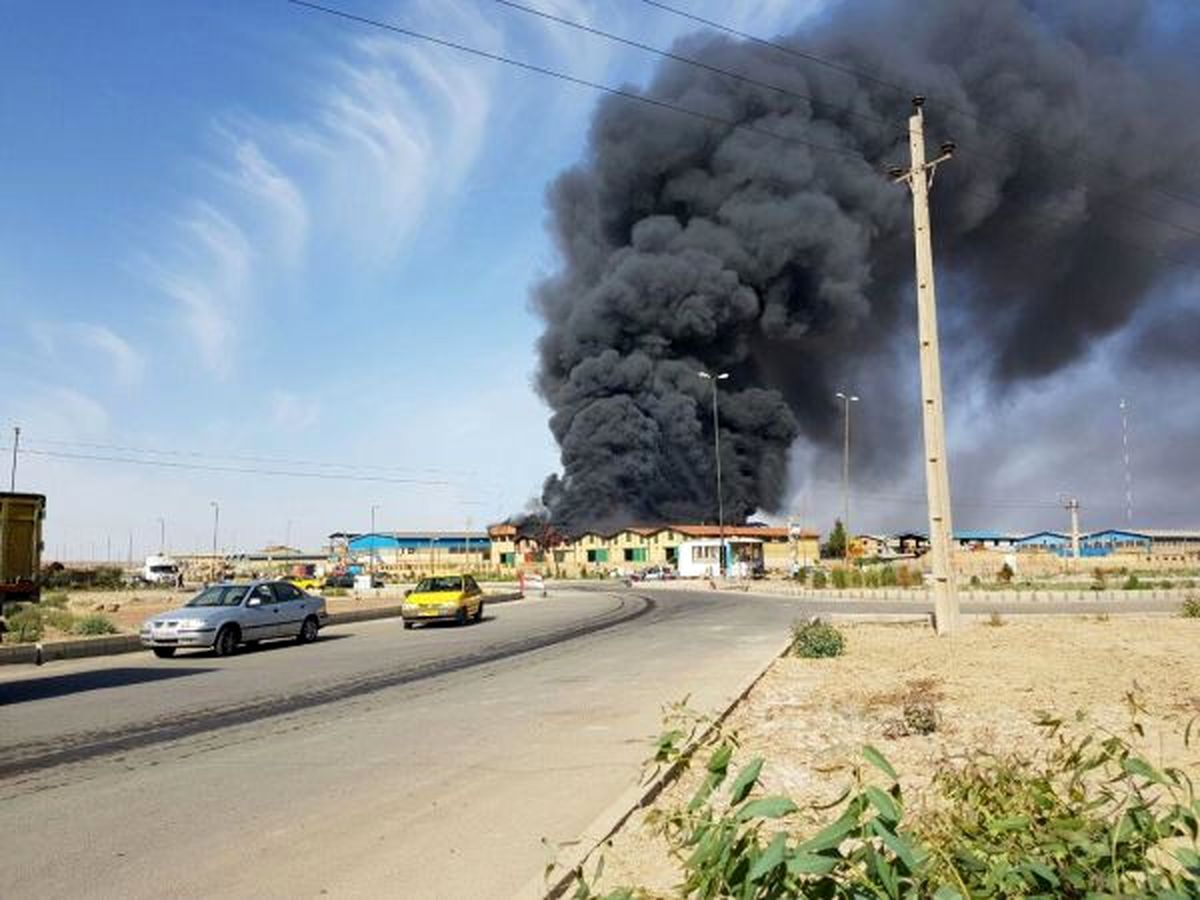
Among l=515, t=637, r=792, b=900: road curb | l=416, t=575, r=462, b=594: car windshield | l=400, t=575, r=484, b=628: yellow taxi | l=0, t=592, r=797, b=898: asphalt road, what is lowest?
l=0, t=592, r=797, b=898: asphalt road

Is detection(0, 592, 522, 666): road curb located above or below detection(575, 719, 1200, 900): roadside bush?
below

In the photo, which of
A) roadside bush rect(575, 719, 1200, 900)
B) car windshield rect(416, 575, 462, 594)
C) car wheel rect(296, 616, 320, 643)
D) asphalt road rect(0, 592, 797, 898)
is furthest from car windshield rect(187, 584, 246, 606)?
roadside bush rect(575, 719, 1200, 900)

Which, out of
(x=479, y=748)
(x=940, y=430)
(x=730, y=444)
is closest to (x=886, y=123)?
(x=730, y=444)

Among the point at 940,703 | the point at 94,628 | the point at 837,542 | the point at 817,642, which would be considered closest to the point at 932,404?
the point at 817,642

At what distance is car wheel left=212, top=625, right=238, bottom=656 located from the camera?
19500mm

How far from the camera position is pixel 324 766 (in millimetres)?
8055

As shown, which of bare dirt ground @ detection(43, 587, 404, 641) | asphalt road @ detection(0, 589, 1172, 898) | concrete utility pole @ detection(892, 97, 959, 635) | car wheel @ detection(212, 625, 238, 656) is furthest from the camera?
bare dirt ground @ detection(43, 587, 404, 641)

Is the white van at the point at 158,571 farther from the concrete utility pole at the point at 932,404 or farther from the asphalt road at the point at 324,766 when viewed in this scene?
the concrete utility pole at the point at 932,404

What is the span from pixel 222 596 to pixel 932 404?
48.7 ft

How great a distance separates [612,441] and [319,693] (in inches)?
2544

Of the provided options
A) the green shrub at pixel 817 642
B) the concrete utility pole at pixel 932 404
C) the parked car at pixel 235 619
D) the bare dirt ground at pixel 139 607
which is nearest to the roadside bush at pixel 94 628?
the bare dirt ground at pixel 139 607

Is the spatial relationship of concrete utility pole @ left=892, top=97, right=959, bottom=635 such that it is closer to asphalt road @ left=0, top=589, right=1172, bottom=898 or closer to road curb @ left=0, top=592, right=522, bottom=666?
asphalt road @ left=0, top=589, right=1172, bottom=898

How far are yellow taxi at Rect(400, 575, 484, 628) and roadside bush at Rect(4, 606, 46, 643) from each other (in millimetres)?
8452

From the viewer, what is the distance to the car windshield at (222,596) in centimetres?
2067
